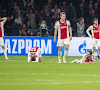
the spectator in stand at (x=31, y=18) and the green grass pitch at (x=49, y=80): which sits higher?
the spectator in stand at (x=31, y=18)

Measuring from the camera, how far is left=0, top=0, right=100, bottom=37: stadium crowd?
29.1m

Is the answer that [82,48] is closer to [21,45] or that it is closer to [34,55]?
[21,45]

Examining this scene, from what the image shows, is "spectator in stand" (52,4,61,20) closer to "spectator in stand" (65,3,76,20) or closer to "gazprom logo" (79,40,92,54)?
"spectator in stand" (65,3,76,20)

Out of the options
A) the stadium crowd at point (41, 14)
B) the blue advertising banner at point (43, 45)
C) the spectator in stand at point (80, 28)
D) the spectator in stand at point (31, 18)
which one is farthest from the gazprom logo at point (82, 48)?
the spectator in stand at point (31, 18)

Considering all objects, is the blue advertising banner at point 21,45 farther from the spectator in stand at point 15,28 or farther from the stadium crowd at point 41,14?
the spectator in stand at point 15,28

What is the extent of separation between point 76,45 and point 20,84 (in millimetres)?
A: 15344

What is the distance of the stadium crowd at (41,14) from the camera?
1145 inches

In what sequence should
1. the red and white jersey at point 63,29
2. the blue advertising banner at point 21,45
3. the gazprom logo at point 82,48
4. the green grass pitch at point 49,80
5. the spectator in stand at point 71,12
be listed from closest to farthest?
the green grass pitch at point 49,80, the red and white jersey at point 63,29, the gazprom logo at point 82,48, the blue advertising banner at point 21,45, the spectator in stand at point 71,12

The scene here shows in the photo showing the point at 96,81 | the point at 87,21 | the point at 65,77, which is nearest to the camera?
the point at 96,81

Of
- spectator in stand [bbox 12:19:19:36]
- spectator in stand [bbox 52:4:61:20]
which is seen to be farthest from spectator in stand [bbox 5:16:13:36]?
spectator in stand [bbox 52:4:61:20]

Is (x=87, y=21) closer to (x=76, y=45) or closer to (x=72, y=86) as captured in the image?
(x=76, y=45)

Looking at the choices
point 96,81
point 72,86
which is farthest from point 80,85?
point 96,81

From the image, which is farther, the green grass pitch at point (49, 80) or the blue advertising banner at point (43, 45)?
the blue advertising banner at point (43, 45)

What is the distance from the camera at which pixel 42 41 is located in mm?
27250
